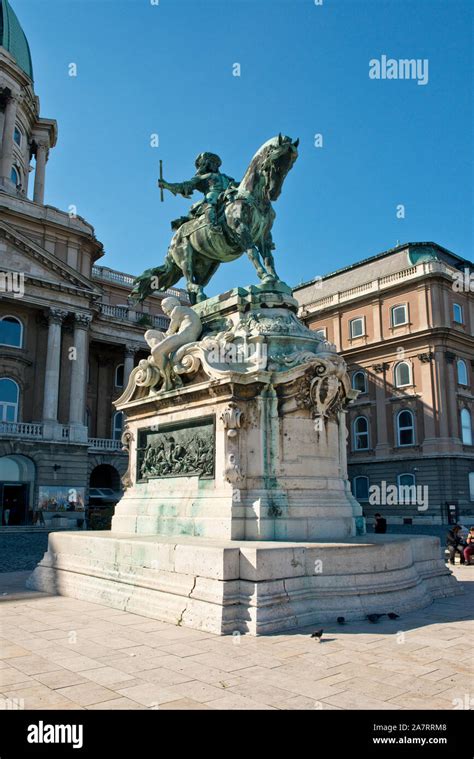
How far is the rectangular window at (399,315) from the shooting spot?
4647 cm

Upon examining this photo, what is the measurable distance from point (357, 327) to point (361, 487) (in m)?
13.1

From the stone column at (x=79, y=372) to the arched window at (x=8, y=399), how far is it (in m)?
3.72

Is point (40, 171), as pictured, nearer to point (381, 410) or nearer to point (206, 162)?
point (381, 410)

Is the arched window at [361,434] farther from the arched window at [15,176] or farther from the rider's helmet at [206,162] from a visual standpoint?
the arched window at [15,176]

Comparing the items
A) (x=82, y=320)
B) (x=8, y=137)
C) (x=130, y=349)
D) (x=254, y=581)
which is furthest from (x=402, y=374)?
(x=254, y=581)

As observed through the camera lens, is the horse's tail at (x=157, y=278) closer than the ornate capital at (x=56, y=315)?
Yes

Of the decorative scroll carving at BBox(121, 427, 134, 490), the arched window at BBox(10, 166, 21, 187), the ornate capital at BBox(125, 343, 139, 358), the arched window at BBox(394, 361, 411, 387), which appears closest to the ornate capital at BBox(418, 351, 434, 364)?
the arched window at BBox(394, 361, 411, 387)

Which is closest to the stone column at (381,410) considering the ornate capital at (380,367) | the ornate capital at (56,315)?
the ornate capital at (380,367)

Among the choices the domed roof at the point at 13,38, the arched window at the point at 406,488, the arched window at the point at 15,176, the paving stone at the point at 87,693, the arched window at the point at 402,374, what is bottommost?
the paving stone at the point at 87,693

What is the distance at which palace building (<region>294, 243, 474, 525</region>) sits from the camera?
→ 42.0 m

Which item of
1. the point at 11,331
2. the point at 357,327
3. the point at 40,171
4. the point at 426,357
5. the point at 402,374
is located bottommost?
the point at 402,374

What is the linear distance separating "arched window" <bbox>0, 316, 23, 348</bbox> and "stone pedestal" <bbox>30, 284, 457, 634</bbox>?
115ft

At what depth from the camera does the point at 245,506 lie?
27.4 ft

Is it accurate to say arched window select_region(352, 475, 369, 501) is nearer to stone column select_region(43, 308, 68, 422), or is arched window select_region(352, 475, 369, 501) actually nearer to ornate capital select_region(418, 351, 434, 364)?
ornate capital select_region(418, 351, 434, 364)
